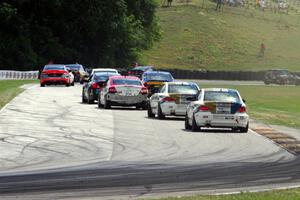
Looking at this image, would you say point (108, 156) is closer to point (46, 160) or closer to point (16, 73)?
point (46, 160)

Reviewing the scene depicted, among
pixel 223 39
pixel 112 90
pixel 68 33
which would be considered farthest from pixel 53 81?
pixel 223 39

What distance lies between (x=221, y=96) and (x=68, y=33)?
6297 centimetres

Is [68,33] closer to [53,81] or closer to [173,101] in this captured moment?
[53,81]

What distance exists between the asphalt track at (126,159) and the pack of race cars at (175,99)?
0.47 metres

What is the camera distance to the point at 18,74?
7212 centimetres

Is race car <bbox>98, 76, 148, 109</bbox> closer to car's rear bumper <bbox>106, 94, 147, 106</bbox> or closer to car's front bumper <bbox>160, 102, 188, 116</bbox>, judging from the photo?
car's rear bumper <bbox>106, 94, 147, 106</bbox>

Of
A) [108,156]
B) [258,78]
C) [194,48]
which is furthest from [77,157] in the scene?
[194,48]

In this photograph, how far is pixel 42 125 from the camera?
1031 inches

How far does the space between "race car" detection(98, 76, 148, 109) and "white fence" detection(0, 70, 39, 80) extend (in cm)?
3344

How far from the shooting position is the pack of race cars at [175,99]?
25797 millimetres

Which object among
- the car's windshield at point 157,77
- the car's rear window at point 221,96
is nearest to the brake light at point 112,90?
the car's windshield at point 157,77

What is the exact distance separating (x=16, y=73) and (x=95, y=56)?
20.2 metres

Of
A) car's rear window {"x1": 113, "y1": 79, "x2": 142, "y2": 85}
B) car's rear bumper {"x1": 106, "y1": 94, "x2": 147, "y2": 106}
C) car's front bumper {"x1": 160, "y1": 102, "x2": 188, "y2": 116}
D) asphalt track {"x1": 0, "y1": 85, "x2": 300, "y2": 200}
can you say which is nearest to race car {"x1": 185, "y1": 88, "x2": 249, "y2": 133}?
asphalt track {"x1": 0, "y1": 85, "x2": 300, "y2": 200}

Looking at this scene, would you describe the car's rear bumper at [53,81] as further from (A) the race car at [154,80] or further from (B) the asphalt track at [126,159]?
(B) the asphalt track at [126,159]
